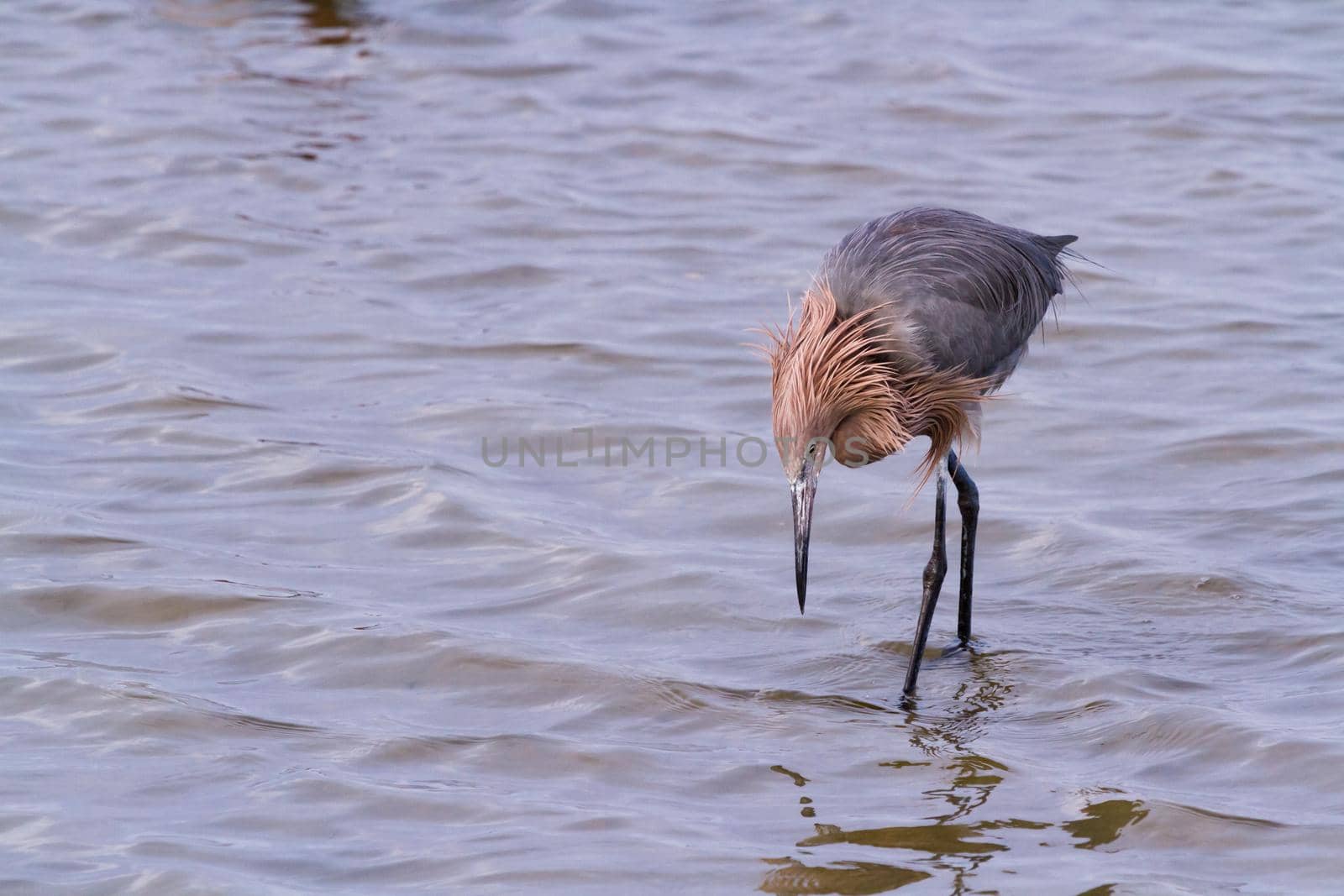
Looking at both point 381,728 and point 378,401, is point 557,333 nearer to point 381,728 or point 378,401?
point 378,401

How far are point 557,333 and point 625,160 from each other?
305 centimetres

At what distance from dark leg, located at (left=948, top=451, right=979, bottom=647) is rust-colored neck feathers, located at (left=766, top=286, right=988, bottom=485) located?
36cm

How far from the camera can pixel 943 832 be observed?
440 cm

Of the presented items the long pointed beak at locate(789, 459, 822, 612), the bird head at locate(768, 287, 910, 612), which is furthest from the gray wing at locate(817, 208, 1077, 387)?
the long pointed beak at locate(789, 459, 822, 612)

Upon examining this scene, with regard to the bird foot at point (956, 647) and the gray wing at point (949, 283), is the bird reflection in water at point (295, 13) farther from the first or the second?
the bird foot at point (956, 647)

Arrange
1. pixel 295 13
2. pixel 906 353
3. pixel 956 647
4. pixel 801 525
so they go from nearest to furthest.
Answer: pixel 801 525, pixel 906 353, pixel 956 647, pixel 295 13

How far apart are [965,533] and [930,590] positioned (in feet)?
1.19

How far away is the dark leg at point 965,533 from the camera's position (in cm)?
578

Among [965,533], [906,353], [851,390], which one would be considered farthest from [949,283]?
[965,533]

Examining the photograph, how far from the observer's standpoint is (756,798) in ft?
15.2

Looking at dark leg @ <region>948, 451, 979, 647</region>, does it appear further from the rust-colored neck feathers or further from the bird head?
the bird head

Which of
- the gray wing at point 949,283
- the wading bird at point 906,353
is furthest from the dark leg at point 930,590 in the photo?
the gray wing at point 949,283

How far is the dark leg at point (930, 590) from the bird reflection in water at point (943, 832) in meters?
0.36

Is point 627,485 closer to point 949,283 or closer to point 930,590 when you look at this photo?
point 930,590
